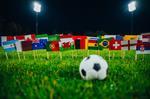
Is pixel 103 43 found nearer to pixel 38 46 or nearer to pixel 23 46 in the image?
pixel 38 46

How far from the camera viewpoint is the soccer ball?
20.2 feet

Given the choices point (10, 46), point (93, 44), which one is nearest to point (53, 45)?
point (93, 44)

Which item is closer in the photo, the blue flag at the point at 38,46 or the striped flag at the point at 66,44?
the striped flag at the point at 66,44

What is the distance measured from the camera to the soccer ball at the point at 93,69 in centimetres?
616

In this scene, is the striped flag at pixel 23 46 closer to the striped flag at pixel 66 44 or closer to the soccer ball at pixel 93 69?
the striped flag at pixel 66 44

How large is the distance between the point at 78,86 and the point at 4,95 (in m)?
1.59

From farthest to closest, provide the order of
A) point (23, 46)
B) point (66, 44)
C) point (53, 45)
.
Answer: point (23, 46) → point (53, 45) → point (66, 44)

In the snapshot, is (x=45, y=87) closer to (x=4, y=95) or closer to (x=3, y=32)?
(x=4, y=95)

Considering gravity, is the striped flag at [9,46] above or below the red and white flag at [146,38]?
below

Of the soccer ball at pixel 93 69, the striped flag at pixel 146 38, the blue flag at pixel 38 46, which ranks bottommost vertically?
the soccer ball at pixel 93 69

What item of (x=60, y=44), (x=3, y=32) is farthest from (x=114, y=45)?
(x=3, y=32)

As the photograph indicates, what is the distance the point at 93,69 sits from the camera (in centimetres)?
614

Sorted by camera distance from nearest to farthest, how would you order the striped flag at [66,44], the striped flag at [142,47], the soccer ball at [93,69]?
1. the soccer ball at [93,69]
2. the striped flag at [142,47]
3. the striped flag at [66,44]

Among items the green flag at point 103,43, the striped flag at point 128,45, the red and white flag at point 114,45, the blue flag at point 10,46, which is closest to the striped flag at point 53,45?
the blue flag at point 10,46
